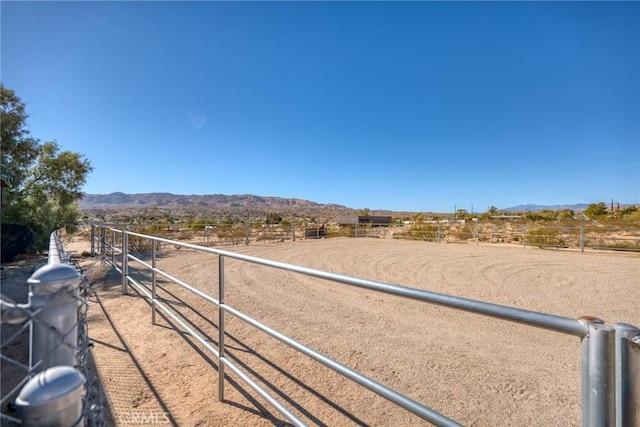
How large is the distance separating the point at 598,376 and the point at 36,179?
18.3 m

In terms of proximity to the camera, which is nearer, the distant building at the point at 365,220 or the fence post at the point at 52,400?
the fence post at the point at 52,400

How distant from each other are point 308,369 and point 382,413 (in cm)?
94

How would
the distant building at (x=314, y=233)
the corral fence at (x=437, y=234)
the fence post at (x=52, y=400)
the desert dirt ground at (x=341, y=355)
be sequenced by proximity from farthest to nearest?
1. the distant building at (x=314, y=233)
2. the corral fence at (x=437, y=234)
3. the desert dirt ground at (x=341, y=355)
4. the fence post at (x=52, y=400)

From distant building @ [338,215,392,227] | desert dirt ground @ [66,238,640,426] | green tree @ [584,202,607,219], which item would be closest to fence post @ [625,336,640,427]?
desert dirt ground @ [66,238,640,426]

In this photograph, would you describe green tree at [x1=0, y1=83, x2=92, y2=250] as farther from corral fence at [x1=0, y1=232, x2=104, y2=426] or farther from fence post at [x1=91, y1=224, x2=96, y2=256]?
corral fence at [x1=0, y1=232, x2=104, y2=426]

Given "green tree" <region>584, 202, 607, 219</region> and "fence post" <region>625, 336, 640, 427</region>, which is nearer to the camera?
"fence post" <region>625, 336, 640, 427</region>

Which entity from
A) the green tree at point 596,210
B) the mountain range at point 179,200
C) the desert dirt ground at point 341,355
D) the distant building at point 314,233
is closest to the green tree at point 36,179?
the desert dirt ground at point 341,355

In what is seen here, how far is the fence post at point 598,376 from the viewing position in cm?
83

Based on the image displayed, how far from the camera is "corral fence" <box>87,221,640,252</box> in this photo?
592 inches

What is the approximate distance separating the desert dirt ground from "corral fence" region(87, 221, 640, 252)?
9115 millimetres

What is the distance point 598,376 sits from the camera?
0.84 m

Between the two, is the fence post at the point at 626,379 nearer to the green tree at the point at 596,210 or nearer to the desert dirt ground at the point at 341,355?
the desert dirt ground at the point at 341,355

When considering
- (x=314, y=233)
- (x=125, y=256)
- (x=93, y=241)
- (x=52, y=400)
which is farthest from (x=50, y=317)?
(x=314, y=233)

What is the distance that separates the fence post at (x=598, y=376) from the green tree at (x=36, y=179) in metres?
14.5
